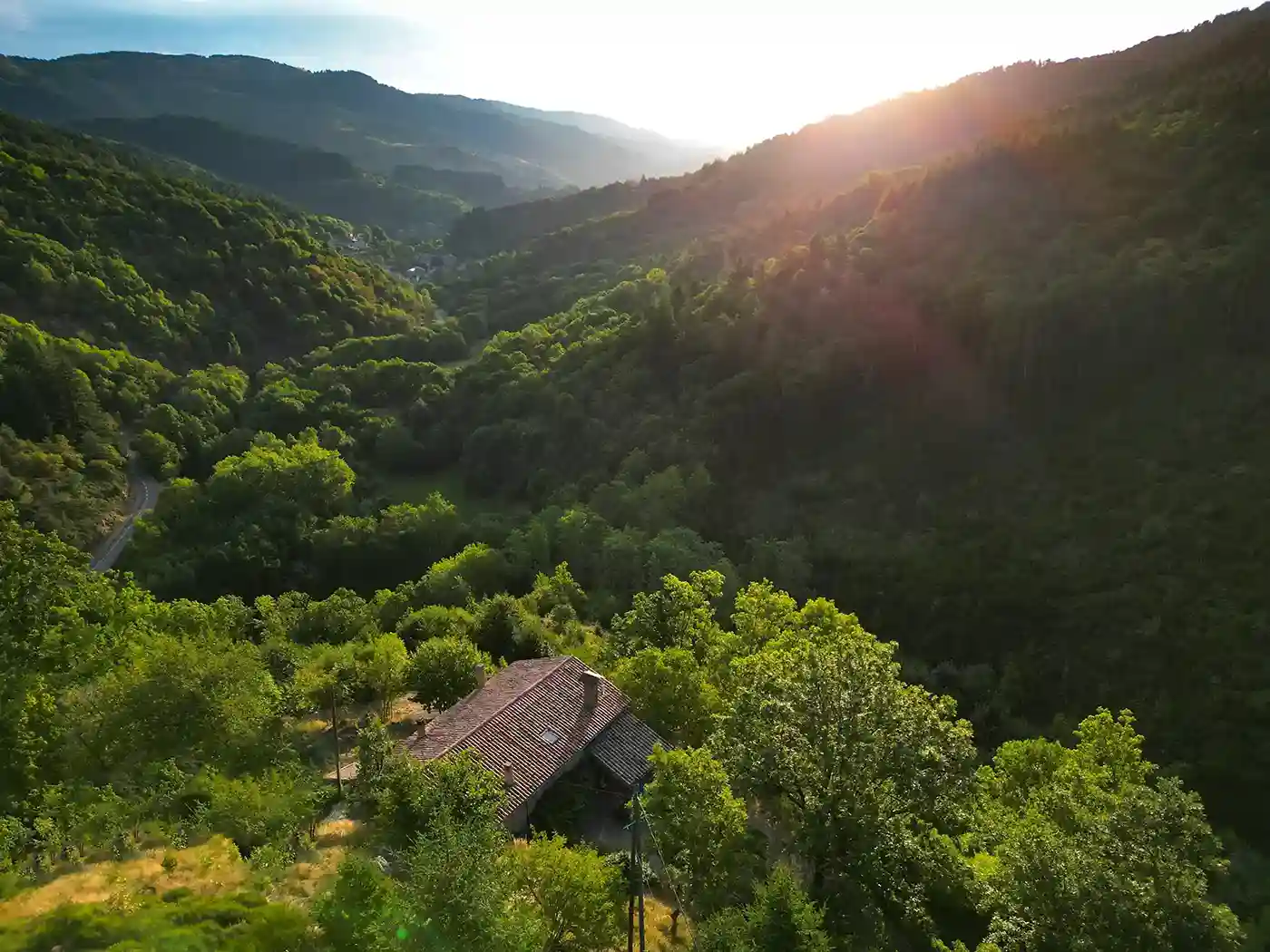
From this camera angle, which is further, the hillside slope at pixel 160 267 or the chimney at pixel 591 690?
the hillside slope at pixel 160 267

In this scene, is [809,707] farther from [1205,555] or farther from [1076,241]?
[1076,241]

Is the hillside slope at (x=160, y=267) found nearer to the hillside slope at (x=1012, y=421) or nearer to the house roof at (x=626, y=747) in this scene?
the hillside slope at (x=1012, y=421)

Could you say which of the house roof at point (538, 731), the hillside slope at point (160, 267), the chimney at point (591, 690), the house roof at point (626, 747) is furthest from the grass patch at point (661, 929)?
the hillside slope at point (160, 267)

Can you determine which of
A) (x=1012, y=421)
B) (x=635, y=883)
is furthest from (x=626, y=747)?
(x=1012, y=421)

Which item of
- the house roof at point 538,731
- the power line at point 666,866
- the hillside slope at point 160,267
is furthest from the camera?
the hillside slope at point 160,267

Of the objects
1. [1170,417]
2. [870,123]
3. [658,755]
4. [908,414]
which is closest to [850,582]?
[908,414]
